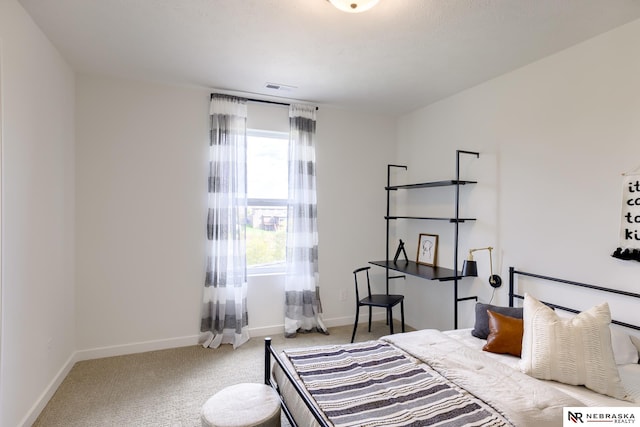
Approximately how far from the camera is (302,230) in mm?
3850

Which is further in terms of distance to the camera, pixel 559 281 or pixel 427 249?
pixel 427 249

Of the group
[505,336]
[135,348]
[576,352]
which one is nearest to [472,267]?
[505,336]

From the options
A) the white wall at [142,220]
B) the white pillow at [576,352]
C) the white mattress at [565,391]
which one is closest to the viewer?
the white mattress at [565,391]

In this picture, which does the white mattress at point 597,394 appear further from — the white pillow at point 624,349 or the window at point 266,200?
the window at point 266,200

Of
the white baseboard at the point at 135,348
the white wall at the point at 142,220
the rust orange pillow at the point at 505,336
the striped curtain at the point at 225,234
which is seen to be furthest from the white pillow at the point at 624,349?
the white baseboard at the point at 135,348

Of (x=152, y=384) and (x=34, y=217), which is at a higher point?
(x=34, y=217)

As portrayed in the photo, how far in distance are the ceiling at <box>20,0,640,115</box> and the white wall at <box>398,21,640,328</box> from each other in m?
0.19

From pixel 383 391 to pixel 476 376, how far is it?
53cm

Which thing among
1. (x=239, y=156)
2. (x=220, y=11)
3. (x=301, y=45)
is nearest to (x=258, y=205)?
(x=239, y=156)

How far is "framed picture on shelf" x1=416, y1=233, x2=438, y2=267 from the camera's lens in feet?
12.4

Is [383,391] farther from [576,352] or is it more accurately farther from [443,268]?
[443,268]

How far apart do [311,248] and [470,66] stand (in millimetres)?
2320

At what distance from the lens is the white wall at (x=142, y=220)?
3186 millimetres

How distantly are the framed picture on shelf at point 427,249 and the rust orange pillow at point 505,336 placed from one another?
4.62ft
